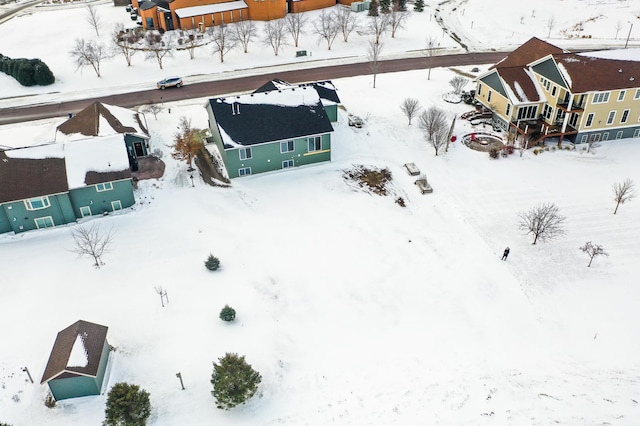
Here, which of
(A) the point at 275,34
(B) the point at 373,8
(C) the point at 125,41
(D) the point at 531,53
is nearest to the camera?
(D) the point at 531,53

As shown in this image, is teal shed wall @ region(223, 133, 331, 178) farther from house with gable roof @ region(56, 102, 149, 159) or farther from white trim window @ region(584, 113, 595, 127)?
white trim window @ region(584, 113, 595, 127)

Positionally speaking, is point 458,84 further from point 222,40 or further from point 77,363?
point 77,363

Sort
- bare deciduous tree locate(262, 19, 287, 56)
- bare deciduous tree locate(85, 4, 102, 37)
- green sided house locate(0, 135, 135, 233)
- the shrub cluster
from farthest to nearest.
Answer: bare deciduous tree locate(85, 4, 102, 37) < bare deciduous tree locate(262, 19, 287, 56) < the shrub cluster < green sided house locate(0, 135, 135, 233)

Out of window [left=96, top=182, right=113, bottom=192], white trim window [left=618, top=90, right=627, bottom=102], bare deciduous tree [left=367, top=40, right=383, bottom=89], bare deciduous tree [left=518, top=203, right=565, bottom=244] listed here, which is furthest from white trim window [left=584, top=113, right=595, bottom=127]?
window [left=96, top=182, right=113, bottom=192]

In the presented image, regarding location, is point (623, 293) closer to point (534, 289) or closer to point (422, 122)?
point (534, 289)

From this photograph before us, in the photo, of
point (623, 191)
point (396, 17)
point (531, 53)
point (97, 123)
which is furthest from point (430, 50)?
point (97, 123)

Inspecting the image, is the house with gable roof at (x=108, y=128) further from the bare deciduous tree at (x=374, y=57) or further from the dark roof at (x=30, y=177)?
the bare deciduous tree at (x=374, y=57)
